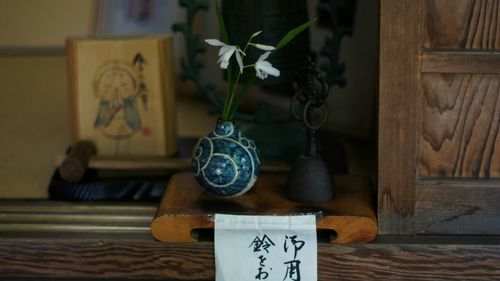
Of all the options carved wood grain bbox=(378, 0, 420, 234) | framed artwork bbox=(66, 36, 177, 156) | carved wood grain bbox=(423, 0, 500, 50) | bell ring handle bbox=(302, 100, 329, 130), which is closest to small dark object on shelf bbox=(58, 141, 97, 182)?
framed artwork bbox=(66, 36, 177, 156)

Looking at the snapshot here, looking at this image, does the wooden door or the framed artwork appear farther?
the framed artwork

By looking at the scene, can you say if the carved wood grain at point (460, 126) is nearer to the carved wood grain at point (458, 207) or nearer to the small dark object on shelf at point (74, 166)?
the carved wood grain at point (458, 207)

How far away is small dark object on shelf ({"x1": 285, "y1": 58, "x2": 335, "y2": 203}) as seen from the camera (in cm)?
143

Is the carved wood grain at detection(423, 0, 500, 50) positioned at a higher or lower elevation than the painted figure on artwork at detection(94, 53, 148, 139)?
higher

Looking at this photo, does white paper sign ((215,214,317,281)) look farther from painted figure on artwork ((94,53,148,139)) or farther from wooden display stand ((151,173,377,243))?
Result: painted figure on artwork ((94,53,148,139))

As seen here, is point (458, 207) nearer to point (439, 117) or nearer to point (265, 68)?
point (439, 117)

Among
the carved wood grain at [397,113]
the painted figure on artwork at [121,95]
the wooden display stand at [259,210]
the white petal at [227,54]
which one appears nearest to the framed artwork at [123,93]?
the painted figure on artwork at [121,95]

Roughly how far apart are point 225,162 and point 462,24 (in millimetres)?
480

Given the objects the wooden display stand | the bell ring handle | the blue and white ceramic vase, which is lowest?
the wooden display stand

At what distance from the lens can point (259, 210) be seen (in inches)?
55.7

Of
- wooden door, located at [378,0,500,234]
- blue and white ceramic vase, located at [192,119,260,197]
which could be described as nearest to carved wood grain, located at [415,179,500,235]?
wooden door, located at [378,0,500,234]

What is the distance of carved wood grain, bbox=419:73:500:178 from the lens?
1359 millimetres

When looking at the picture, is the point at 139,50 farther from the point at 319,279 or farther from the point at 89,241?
the point at 319,279

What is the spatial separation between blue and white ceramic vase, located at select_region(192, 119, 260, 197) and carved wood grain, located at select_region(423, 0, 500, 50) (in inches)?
14.8
